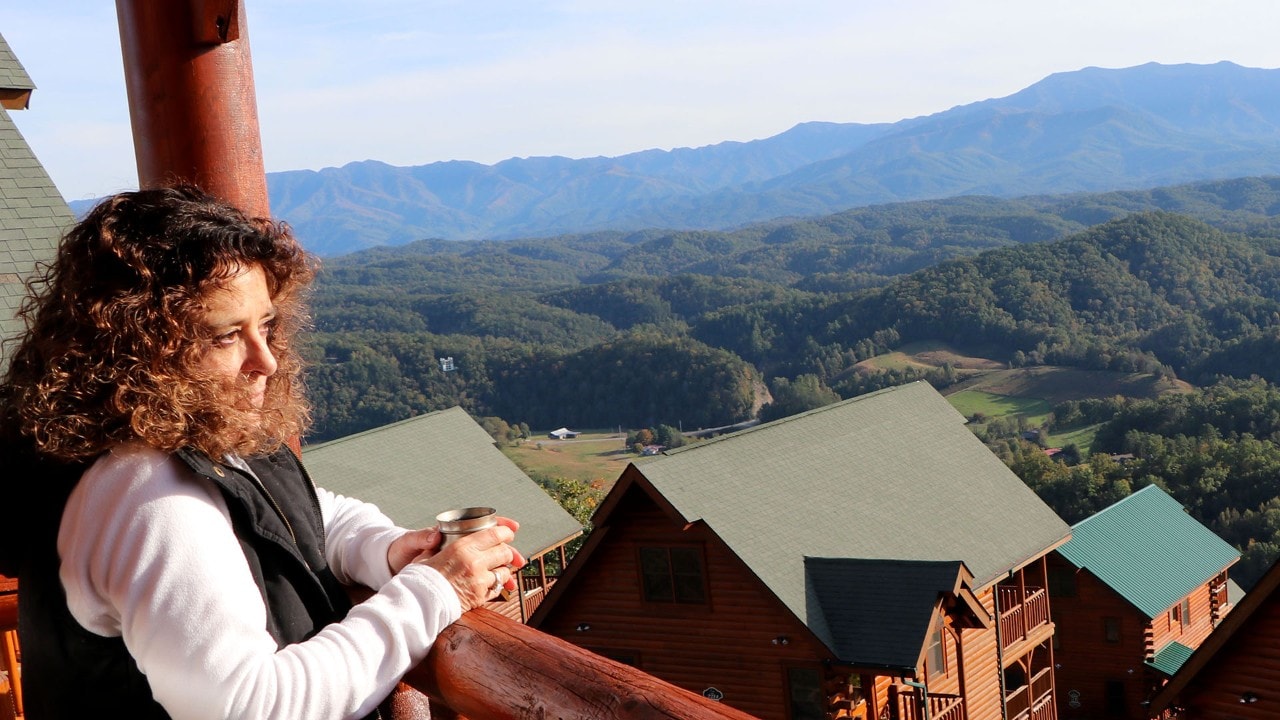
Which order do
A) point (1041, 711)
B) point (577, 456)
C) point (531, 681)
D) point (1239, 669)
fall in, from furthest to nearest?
1. point (577, 456)
2. point (1041, 711)
3. point (1239, 669)
4. point (531, 681)

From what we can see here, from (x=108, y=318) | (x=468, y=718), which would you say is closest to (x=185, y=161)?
(x=108, y=318)

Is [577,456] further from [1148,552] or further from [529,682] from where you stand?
[529,682]

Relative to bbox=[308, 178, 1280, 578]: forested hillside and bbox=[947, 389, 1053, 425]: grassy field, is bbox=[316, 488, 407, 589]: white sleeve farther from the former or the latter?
bbox=[947, 389, 1053, 425]: grassy field

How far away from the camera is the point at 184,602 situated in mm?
1426

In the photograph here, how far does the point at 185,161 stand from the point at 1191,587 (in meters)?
25.3

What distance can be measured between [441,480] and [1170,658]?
15330mm

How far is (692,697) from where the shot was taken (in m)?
1.46

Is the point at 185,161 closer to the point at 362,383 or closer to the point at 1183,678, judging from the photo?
the point at 1183,678

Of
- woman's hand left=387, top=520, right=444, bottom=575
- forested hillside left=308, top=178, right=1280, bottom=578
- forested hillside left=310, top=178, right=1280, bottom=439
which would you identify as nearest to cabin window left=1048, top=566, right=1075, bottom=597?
woman's hand left=387, top=520, right=444, bottom=575

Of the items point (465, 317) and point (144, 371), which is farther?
point (465, 317)

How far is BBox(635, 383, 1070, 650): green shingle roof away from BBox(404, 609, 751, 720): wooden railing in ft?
38.7

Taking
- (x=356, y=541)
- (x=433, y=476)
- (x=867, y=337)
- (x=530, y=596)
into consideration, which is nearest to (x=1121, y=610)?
(x=530, y=596)

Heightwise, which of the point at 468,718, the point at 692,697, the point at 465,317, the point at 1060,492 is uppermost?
the point at 692,697

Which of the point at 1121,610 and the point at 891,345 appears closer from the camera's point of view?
the point at 1121,610
